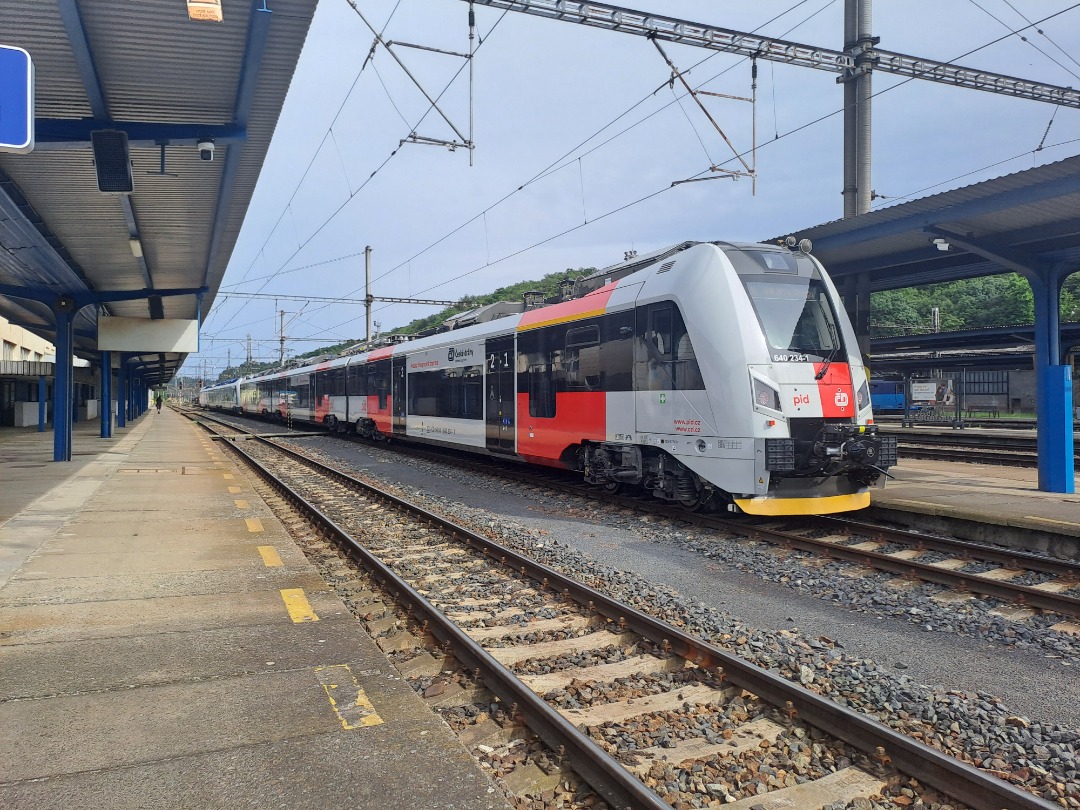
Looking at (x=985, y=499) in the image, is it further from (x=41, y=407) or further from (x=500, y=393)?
(x=41, y=407)

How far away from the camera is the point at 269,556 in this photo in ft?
24.0

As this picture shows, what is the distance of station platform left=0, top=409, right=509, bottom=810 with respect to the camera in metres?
3.00

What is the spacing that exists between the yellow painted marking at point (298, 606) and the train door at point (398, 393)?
13.5 m

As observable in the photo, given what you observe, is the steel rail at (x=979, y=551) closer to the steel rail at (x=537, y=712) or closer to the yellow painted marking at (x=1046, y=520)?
the yellow painted marking at (x=1046, y=520)

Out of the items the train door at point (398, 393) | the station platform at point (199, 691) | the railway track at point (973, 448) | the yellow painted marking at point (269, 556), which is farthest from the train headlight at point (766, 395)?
the train door at point (398, 393)

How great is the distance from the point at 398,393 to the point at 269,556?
1261cm

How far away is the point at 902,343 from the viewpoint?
2952cm

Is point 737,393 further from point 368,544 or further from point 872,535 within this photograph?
point 368,544

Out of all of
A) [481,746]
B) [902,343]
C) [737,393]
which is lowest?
[481,746]

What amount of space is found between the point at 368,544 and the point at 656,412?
3.68 metres

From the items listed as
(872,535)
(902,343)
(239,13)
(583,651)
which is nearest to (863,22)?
(872,535)

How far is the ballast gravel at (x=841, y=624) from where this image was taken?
3.57 m

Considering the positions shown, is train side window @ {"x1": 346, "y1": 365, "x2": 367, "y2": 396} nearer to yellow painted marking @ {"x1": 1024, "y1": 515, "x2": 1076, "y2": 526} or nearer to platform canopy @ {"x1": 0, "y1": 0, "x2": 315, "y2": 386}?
platform canopy @ {"x1": 0, "y1": 0, "x2": 315, "y2": 386}

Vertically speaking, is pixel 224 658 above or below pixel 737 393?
below
